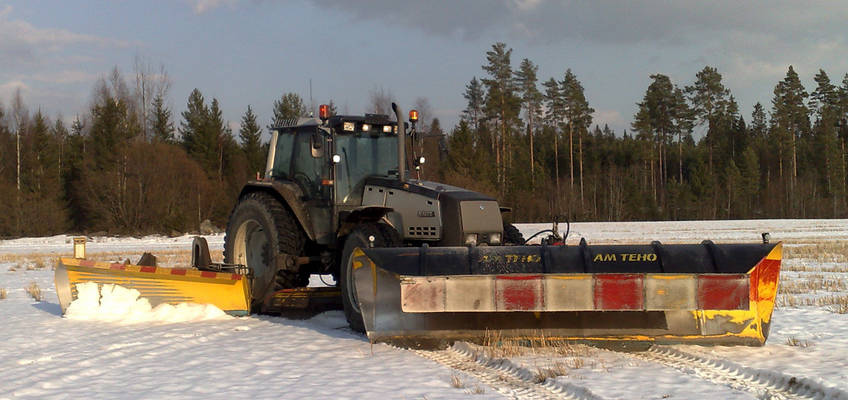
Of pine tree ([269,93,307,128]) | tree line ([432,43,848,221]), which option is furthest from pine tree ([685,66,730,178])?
pine tree ([269,93,307,128])

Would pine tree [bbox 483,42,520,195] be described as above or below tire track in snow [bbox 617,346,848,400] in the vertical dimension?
above

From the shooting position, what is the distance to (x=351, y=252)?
7973 mm

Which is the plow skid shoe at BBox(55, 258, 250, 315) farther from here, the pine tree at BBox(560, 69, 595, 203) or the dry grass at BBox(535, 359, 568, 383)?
the pine tree at BBox(560, 69, 595, 203)

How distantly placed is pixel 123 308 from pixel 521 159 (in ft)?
189

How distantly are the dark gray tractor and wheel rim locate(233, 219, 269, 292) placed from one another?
0.04 m

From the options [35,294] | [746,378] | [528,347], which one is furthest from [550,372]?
[35,294]

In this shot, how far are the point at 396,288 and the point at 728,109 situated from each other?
7580cm

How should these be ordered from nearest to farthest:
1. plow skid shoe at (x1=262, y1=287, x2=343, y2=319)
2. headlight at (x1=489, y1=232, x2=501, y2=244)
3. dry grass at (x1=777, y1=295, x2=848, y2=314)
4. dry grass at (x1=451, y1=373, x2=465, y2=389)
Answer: dry grass at (x1=451, y1=373, x2=465, y2=389)
headlight at (x1=489, y1=232, x2=501, y2=244)
plow skid shoe at (x1=262, y1=287, x2=343, y2=319)
dry grass at (x1=777, y1=295, x2=848, y2=314)

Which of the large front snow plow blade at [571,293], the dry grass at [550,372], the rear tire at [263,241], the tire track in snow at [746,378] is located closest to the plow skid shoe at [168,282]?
the rear tire at [263,241]

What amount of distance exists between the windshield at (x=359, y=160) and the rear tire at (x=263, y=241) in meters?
0.79

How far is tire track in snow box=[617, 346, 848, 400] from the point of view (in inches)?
202

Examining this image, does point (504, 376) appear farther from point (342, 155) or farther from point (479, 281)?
point (342, 155)

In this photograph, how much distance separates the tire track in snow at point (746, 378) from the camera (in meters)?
5.12

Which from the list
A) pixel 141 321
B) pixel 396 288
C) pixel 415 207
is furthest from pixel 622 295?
pixel 141 321
